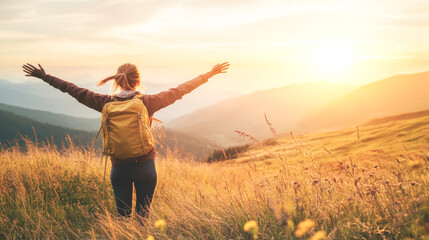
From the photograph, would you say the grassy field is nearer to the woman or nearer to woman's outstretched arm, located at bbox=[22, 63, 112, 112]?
the woman

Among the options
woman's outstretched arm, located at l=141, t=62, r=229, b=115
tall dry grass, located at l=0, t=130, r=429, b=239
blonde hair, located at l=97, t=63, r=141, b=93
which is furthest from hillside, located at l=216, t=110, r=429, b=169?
blonde hair, located at l=97, t=63, r=141, b=93

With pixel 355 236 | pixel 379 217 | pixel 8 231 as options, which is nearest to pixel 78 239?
pixel 8 231

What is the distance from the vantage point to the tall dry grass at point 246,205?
3178 mm

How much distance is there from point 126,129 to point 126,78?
83cm

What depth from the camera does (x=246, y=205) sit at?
4.07m

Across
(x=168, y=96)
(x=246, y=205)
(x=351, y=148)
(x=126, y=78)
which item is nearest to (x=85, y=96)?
(x=126, y=78)

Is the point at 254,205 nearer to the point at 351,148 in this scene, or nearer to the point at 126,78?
the point at 126,78

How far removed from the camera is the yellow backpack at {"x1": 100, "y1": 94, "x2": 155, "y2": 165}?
392 cm

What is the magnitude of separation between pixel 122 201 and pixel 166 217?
30.8 inches

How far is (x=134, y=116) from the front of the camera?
12.9 ft

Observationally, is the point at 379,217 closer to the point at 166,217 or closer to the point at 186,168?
the point at 166,217

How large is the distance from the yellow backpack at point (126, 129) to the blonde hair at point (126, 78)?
41 centimetres

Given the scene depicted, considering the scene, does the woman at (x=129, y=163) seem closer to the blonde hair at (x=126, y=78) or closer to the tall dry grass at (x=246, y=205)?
the blonde hair at (x=126, y=78)

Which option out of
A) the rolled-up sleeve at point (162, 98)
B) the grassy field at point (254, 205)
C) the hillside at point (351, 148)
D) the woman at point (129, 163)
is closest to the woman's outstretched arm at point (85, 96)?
the woman at point (129, 163)
